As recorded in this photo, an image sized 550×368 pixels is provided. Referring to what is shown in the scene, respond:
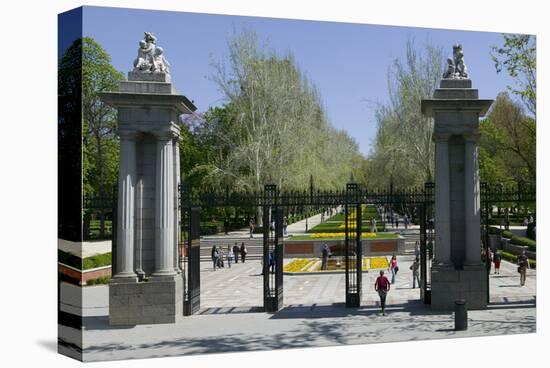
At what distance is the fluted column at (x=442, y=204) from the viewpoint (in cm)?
1678

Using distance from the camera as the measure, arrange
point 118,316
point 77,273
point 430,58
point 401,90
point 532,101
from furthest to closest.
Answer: point 401,90 < point 430,58 < point 532,101 < point 118,316 < point 77,273

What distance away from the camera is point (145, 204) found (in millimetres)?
15922

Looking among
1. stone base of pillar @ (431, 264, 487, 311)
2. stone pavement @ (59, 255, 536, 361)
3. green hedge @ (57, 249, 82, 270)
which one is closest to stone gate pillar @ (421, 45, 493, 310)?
stone base of pillar @ (431, 264, 487, 311)

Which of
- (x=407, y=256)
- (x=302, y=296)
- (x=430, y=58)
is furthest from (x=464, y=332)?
(x=430, y=58)

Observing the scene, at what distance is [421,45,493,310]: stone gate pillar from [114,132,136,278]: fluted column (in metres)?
7.82

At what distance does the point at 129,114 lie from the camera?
1557 cm

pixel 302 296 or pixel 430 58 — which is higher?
pixel 430 58

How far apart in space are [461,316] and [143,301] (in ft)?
25.8

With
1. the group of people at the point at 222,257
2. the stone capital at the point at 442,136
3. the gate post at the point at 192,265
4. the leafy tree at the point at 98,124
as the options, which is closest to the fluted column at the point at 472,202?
the stone capital at the point at 442,136

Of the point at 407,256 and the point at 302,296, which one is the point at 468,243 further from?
the point at 407,256

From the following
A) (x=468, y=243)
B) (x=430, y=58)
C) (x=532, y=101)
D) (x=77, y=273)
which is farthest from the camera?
(x=430, y=58)

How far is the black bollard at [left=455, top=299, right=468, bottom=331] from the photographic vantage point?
15.2 m

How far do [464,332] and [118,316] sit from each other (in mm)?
8533

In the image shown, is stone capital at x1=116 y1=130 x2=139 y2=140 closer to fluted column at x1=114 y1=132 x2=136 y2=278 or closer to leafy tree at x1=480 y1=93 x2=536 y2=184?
fluted column at x1=114 y1=132 x2=136 y2=278
